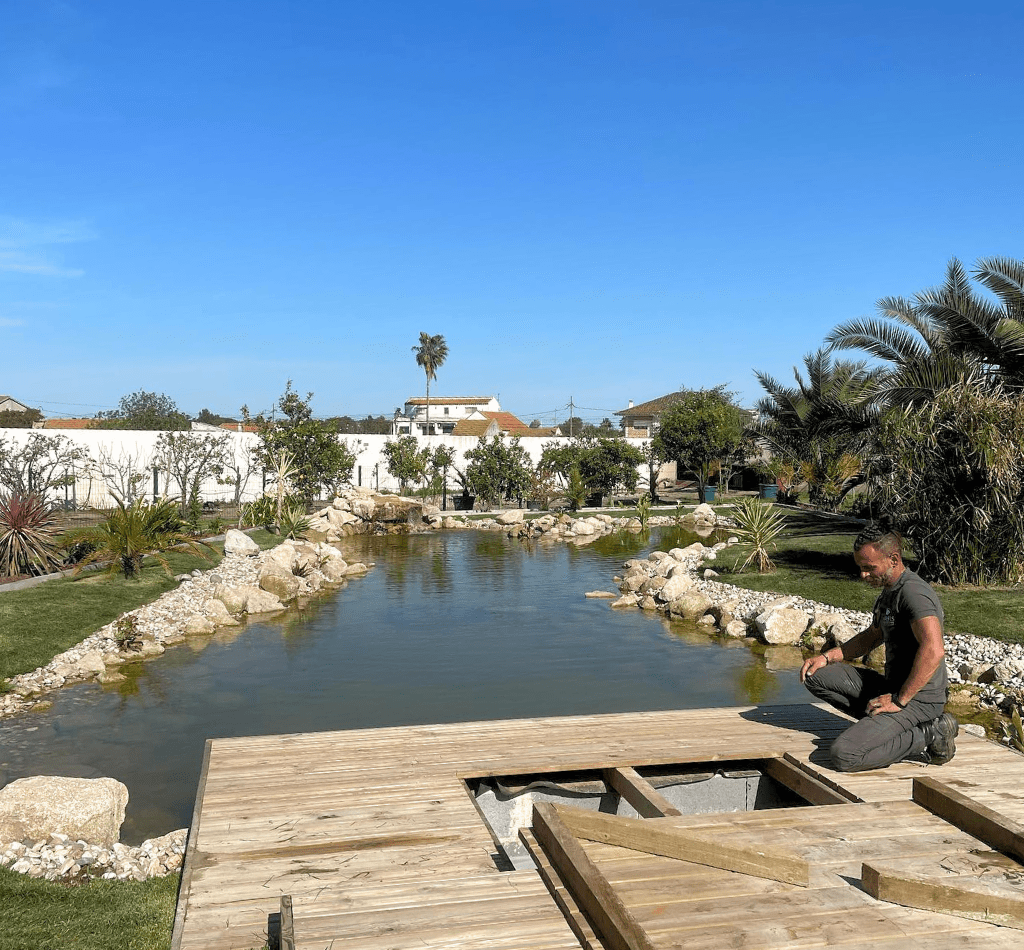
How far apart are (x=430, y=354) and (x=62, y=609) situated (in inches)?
2069

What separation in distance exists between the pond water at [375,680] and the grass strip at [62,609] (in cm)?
80

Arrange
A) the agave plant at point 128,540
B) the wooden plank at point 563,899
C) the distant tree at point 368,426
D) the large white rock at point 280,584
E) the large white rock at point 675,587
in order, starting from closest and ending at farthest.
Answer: the wooden plank at point 563,899 < the agave plant at point 128,540 < the large white rock at point 675,587 < the large white rock at point 280,584 < the distant tree at point 368,426

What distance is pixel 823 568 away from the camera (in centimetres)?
1499

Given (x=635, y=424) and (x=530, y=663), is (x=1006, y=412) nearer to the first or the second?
(x=530, y=663)

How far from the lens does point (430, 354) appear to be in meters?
62.7

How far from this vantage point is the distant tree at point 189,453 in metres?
25.7

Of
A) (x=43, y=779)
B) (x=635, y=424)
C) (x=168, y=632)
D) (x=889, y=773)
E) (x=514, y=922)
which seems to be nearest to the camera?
(x=514, y=922)

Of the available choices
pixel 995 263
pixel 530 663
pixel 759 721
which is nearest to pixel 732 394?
pixel 995 263

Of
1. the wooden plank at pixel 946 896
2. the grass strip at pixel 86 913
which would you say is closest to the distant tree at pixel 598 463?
the grass strip at pixel 86 913

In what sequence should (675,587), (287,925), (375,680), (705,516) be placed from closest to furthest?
(287,925)
(375,680)
(675,587)
(705,516)

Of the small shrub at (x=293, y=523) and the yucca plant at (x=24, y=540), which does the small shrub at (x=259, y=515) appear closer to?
the small shrub at (x=293, y=523)

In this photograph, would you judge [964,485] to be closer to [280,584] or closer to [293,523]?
[280,584]

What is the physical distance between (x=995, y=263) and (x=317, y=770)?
15.1 meters

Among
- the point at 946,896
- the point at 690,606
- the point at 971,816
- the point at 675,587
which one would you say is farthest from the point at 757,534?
the point at 946,896
